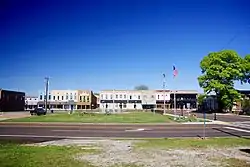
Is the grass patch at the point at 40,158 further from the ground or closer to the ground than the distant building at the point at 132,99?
closer to the ground

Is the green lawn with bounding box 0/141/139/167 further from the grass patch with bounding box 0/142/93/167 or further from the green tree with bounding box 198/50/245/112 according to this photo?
Result: the green tree with bounding box 198/50/245/112

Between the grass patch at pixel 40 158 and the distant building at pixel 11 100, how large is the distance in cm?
7663

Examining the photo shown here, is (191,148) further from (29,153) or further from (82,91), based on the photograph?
(82,91)

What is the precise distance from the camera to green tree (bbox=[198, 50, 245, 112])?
69438 mm

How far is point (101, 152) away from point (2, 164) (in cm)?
442

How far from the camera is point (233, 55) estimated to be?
71.3m

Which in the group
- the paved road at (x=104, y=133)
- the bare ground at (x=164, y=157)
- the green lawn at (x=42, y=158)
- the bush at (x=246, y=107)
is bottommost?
the paved road at (x=104, y=133)

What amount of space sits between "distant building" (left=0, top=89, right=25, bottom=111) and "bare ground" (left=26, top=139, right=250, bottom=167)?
7830 centimetres

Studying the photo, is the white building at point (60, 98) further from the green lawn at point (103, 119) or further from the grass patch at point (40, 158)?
the grass patch at point (40, 158)

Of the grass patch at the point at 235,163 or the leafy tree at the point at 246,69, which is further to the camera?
the leafy tree at the point at 246,69

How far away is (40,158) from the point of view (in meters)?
11.5

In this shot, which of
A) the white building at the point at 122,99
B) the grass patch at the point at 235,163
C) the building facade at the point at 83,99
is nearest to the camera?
the grass patch at the point at 235,163

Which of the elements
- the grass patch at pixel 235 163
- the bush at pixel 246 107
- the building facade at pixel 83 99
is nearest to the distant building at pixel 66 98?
the building facade at pixel 83 99

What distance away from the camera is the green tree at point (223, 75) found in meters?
69.4
